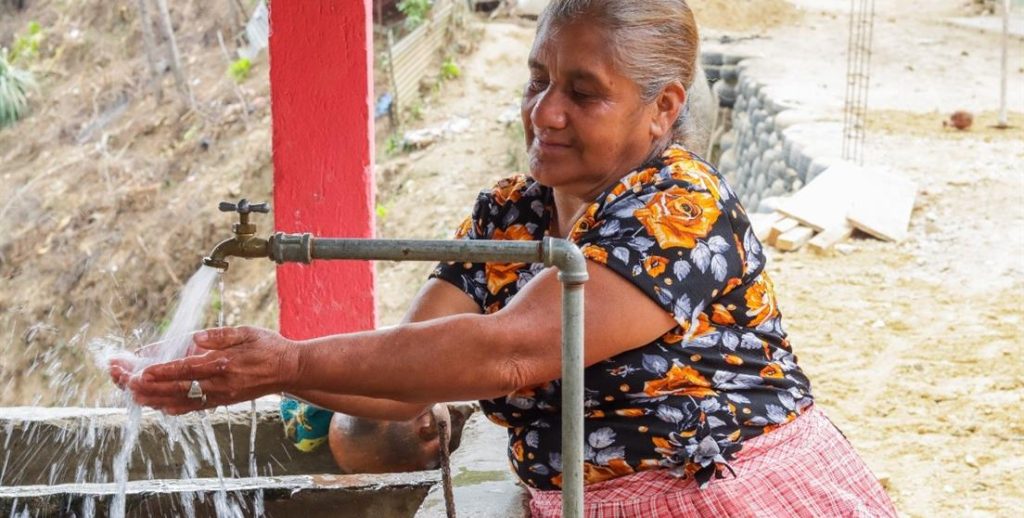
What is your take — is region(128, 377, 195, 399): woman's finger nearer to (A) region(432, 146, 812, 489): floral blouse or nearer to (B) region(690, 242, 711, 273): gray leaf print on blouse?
(A) region(432, 146, 812, 489): floral blouse

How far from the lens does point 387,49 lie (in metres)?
13.9

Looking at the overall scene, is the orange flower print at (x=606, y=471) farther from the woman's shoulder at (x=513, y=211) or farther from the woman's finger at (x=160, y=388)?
the woman's finger at (x=160, y=388)

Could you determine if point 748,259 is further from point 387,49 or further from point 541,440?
point 387,49

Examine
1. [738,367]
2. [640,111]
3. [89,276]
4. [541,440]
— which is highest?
[640,111]

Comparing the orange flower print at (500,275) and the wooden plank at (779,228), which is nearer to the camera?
the orange flower print at (500,275)

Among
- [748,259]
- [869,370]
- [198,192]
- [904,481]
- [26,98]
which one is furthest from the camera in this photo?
[26,98]

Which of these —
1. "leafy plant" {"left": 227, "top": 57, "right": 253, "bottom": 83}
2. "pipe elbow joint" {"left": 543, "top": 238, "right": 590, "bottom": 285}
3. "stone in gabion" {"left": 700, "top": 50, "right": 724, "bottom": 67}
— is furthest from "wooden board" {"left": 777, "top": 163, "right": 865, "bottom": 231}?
"leafy plant" {"left": 227, "top": 57, "right": 253, "bottom": 83}

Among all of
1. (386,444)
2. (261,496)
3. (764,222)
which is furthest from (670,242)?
(764,222)

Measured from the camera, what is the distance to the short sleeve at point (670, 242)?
1.78 metres

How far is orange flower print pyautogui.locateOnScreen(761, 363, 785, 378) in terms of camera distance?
1996 mm

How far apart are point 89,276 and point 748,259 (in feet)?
35.9

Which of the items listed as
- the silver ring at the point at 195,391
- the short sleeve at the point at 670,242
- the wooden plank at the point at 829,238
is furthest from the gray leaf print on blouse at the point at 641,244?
the wooden plank at the point at 829,238

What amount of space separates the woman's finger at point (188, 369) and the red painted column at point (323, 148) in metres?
1.81

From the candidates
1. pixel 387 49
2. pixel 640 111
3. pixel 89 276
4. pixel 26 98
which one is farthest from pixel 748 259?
pixel 26 98
